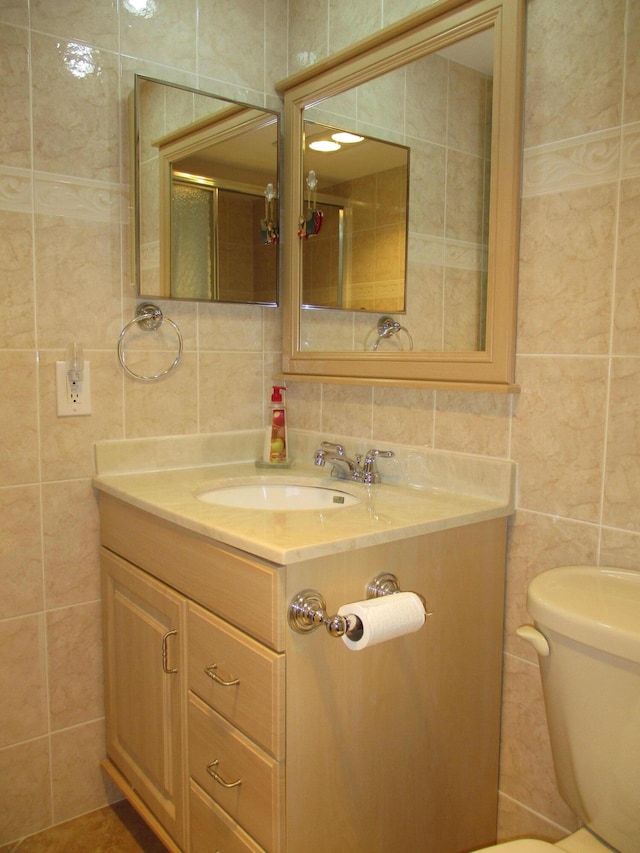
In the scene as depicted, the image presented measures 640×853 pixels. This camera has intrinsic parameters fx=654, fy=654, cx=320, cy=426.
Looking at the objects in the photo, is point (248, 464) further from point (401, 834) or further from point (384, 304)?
point (401, 834)

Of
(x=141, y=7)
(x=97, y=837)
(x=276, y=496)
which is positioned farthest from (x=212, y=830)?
(x=141, y=7)

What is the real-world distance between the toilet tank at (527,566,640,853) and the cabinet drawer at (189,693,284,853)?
1.50 ft

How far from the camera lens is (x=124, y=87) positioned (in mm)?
1572

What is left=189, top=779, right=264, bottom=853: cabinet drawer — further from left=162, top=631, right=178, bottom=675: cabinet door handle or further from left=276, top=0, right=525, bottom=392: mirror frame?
left=276, top=0, right=525, bottom=392: mirror frame

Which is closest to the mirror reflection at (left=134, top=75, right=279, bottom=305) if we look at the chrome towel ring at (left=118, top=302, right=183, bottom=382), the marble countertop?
the chrome towel ring at (left=118, top=302, right=183, bottom=382)

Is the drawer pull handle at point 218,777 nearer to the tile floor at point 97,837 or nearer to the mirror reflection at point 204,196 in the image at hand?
the tile floor at point 97,837

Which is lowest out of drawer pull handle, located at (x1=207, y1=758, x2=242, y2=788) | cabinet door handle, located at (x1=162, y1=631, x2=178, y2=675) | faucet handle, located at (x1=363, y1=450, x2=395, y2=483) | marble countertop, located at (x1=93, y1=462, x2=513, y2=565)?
drawer pull handle, located at (x1=207, y1=758, x2=242, y2=788)

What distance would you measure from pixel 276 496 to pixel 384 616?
70 centimetres

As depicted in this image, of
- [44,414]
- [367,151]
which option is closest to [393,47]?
[367,151]

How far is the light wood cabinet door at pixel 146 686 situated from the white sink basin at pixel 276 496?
0.26m

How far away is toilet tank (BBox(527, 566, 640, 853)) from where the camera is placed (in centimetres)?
92

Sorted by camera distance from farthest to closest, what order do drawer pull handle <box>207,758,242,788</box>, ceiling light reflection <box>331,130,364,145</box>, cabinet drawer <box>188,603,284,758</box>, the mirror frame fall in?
ceiling light reflection <box>331,130,364,145</box>
the mirror frame
drawer pull handle <box>207,758,242,788</box>
cabinet drawer <box>188,603,284,758</box>

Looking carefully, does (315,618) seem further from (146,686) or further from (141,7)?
(141,7)

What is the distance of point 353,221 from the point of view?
1.62 m
